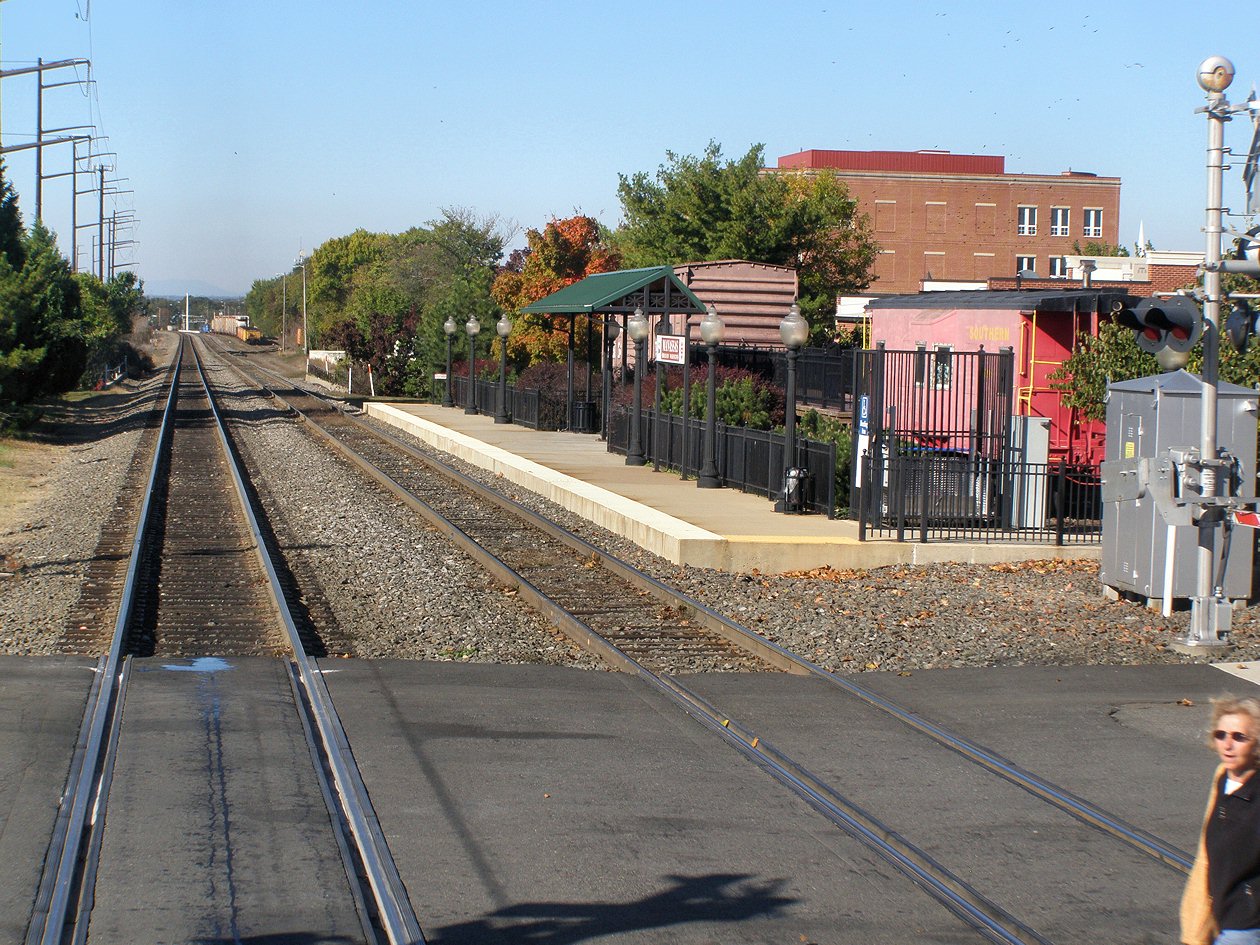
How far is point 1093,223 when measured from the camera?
87.9 m

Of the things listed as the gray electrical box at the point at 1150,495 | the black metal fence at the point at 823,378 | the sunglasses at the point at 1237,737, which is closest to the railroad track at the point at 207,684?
the sunglasses at the point at 1237,737

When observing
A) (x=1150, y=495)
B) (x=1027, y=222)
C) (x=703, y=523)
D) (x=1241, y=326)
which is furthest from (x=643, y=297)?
(x=1027, y=222)

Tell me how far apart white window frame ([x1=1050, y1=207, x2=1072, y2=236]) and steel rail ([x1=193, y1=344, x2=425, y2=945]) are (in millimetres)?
82480

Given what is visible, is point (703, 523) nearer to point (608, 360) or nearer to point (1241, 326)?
point (1241, 326)

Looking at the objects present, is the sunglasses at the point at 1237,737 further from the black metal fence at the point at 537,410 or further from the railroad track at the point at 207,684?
the black metal fence at the point at 537,410

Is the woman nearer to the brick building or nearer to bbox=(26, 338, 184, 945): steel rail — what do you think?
bbox=(26, 338, 184, 945): steel rail

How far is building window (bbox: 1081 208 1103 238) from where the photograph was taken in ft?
288

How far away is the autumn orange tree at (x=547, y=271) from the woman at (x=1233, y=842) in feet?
150

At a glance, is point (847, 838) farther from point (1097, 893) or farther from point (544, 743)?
point (544, 743)

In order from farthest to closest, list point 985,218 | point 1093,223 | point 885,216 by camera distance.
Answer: point 1093,223
point 985,218
point 885,216

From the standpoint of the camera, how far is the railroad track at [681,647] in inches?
257

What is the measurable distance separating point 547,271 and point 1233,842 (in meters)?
52.1

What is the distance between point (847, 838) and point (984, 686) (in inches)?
150

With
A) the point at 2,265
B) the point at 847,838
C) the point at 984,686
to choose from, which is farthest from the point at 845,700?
the point at 2,265
